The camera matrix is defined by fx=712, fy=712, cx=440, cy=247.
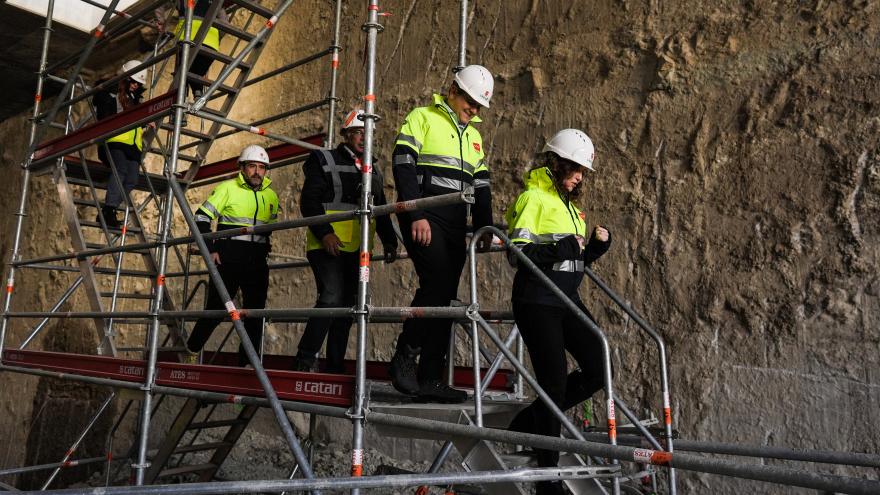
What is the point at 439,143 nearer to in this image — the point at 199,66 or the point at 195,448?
the point at 195,448

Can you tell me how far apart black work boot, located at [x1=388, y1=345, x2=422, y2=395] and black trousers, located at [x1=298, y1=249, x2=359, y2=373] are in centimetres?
86

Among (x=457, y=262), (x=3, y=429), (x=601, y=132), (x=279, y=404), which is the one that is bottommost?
(x=3, y=429)

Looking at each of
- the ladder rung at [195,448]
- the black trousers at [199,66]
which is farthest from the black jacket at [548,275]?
the black trousers at [199,66]

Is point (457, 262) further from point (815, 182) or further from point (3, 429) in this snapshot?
point (3, 429)

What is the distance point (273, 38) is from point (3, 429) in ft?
23.9

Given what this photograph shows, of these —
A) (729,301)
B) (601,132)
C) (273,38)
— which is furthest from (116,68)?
(729,301)

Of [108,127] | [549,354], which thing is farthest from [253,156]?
[549,354]

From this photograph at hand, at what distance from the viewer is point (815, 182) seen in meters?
4.75

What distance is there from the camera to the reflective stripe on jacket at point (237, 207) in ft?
18.8

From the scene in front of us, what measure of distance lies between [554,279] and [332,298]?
5.13ft

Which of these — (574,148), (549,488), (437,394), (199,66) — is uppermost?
(199,66)

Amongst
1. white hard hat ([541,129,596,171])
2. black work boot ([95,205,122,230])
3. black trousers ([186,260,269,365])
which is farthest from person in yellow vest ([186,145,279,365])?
white hard hat ([541,129,596,171])

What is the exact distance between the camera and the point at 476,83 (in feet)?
13.2

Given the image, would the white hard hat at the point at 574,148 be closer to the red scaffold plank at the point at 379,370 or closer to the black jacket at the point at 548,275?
the black jacket at the point at 548,275
